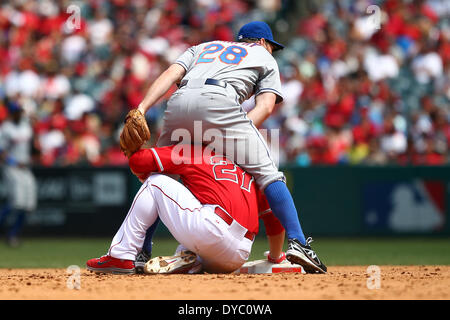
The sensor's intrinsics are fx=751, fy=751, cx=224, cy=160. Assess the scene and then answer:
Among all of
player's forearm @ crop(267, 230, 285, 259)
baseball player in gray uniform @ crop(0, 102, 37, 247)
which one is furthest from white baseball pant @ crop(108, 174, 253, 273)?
baseball player in gray uniform @ crop(0, 102, 37, 247)

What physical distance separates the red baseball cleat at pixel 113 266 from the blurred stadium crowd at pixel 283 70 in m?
6.92

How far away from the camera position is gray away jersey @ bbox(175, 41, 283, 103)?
17.0 feet

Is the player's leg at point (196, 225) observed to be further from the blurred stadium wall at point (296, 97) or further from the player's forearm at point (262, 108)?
the blurred stadium wall at point (296, 97)

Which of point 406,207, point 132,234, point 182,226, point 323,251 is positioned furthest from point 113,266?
point 406,207

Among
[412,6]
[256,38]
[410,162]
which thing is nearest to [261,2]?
[412,6]

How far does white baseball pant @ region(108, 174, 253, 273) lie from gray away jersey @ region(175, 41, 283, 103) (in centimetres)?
80

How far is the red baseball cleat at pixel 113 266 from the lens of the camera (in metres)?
5.06

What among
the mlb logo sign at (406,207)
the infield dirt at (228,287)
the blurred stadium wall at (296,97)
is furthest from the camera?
the blurred stadium wall at (296,97)

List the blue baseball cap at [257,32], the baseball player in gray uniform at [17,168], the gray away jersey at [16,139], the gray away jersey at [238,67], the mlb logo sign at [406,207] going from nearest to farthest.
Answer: the gray away jersey at [238,67], the blue baseball cap at [257,32], the baseball player in gray uniform at [17,168], the gray away jersey at [16,139], the mlb logo sign at [406,207]

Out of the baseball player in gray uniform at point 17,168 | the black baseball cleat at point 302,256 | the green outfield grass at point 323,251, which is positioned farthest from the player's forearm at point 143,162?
the baseball player in gray uniform at point 17,168

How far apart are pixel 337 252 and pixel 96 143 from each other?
4.83 metres

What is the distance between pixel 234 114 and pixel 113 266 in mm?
1318

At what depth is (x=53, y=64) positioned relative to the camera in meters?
13.6

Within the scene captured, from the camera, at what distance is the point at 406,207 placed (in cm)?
1145
